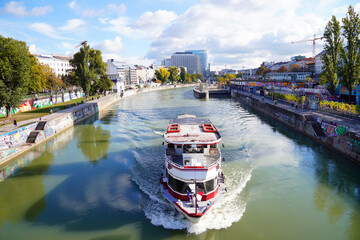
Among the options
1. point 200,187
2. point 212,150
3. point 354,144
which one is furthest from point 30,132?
point 354,144

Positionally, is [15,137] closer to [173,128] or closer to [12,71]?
[12,71]

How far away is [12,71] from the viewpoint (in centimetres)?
4006

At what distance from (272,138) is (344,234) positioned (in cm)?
2291

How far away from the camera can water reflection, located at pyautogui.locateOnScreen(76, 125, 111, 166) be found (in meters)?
31.4

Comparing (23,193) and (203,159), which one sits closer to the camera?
(203,159)

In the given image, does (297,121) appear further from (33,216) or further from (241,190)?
(33,216)

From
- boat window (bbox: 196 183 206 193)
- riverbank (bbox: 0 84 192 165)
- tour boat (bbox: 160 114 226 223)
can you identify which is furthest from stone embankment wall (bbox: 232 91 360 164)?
riverbank (bbox: 0 84 192 165)

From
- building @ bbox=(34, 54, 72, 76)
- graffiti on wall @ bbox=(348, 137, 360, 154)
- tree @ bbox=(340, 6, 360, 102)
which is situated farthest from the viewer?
building @ bbox=(34, 54, 72, 76)

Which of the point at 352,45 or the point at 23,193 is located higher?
the point at 352,45

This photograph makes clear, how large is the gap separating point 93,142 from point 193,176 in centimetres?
Result: 2599

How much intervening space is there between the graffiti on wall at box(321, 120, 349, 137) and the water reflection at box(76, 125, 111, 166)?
2995 centimetres

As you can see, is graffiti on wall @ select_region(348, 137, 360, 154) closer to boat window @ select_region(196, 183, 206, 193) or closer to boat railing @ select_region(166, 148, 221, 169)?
boat railing @ select_region(166, 148, 221, 169)

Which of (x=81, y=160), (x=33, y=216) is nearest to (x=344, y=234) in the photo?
(x=33, y=216)

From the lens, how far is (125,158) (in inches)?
1158
